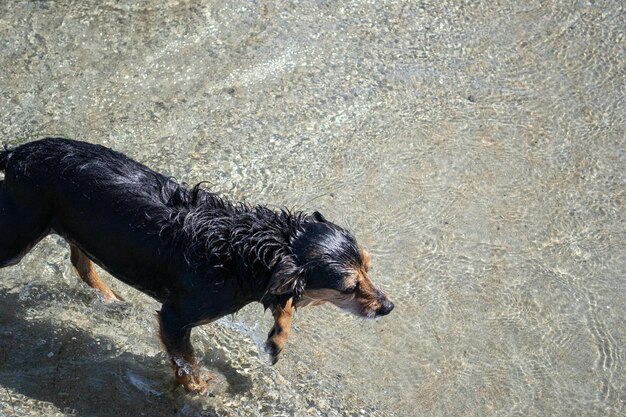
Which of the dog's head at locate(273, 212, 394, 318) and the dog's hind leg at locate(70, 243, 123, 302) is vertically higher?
the dog's head at locate(273, 212, 394, 318)

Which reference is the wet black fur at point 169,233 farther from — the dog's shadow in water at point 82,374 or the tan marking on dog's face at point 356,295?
the dog's shadow in water at point 82,374

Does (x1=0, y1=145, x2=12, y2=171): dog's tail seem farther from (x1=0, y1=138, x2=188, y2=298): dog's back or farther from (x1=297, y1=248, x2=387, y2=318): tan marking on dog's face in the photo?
(x1=297, y1=248, x2=387, y2=318): tan marking on dog's face

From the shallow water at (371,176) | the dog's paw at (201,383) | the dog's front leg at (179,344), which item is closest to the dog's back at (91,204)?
the dog's front leg at (179,344)

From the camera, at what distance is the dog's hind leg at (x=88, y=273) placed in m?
6.34

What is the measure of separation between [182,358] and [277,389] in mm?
817

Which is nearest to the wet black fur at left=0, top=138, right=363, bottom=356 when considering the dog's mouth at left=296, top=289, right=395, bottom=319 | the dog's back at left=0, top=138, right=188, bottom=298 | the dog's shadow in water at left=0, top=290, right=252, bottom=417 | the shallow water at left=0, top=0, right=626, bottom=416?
the dog's back at left=0, top=138, right=188, bottom=298

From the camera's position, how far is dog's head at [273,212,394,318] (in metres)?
5.19

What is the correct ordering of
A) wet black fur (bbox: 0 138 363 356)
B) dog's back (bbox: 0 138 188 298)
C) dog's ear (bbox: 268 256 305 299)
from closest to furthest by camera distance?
dog's ear (bbox: 268 256 305 299) → wet black fur (bbox: 0 138 363 356) → dog's back (bbox: 0 138 188 298)

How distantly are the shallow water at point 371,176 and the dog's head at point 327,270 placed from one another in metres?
1.05

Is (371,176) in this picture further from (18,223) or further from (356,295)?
(18,223)

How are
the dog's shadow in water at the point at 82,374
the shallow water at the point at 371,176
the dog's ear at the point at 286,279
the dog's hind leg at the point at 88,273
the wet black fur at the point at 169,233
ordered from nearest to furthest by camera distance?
the dog's ear at the point at 286,279 → the wet black fur at the point at 169,233 → the dog's shadow in water at the point at 82,374 → the shallow water at the point at 371,176 → the dog's hind leg at the point at 88,273

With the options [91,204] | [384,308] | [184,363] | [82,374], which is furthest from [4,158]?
[384,308]

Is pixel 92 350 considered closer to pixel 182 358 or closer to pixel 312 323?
pixel 182 358

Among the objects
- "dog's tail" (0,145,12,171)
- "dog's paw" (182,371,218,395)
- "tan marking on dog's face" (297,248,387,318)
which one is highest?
"dog's tail" (0,145,12,171)
